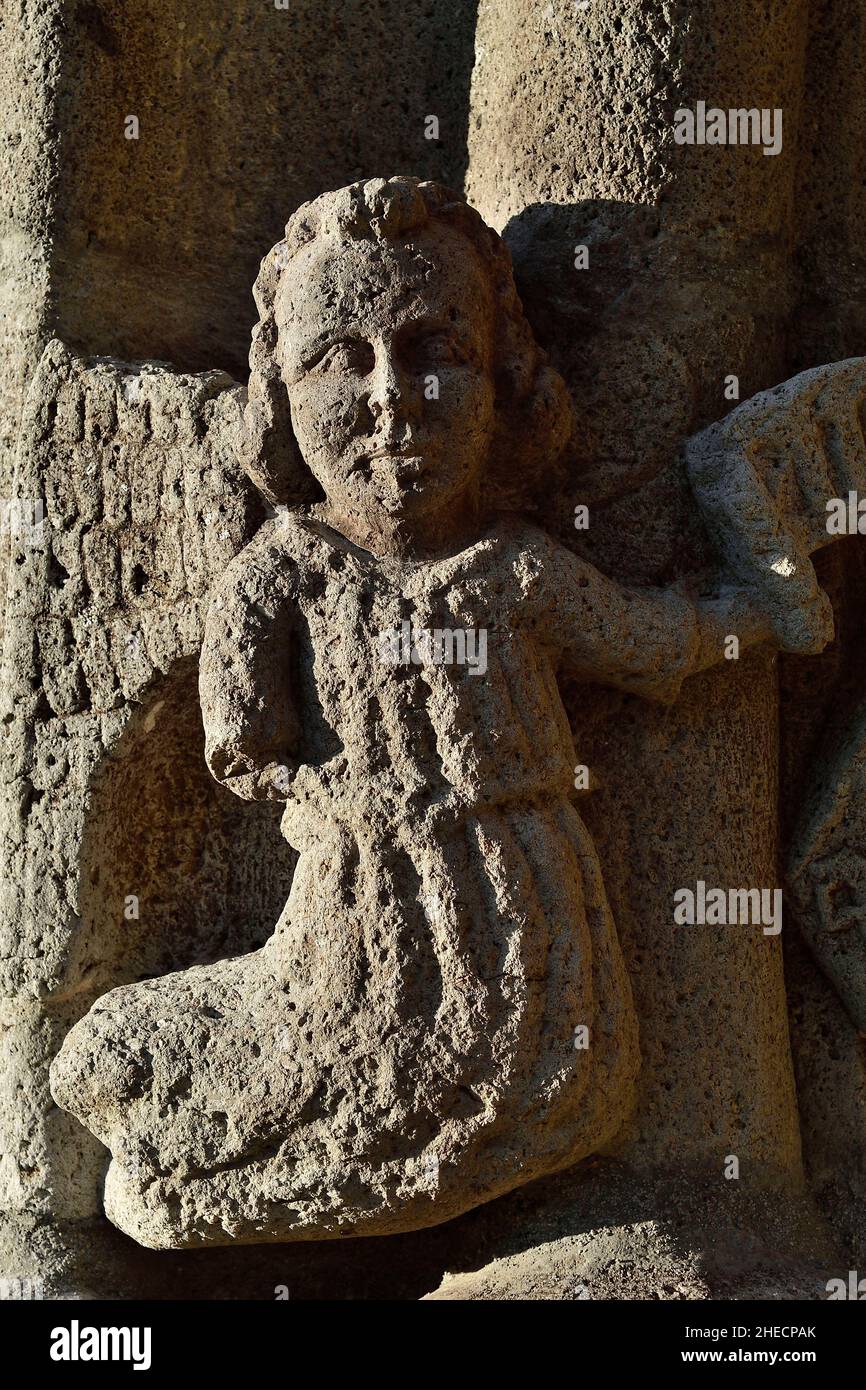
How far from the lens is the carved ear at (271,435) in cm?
319

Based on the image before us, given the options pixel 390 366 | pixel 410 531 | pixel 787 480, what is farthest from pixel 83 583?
pixel 787 480

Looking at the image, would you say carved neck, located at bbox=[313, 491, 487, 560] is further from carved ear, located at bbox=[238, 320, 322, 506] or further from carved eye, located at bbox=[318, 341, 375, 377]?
carved eye, located at bbox=[318, 341, 375, 377]

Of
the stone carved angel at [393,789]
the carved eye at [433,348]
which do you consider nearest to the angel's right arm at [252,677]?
the stone carved angel at [393,789]

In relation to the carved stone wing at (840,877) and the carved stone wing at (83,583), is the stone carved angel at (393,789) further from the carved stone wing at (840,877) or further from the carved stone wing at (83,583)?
the carved stone wing at (840,877)

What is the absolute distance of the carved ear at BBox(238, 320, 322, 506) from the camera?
10.5 ft

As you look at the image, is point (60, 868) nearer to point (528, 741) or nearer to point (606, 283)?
point (528, 741)

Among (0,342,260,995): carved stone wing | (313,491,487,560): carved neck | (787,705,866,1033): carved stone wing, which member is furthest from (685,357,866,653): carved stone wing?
(0,342,260,995): carved stone wing

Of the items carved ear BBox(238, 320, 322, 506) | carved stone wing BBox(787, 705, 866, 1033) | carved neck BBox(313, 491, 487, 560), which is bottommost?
carved stone wing BBox(787, 705, 866, 1033)

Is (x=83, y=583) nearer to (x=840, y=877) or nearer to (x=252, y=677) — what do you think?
(x=252, y=677)

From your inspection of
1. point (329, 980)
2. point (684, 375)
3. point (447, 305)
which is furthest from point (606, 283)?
point (329, 980)

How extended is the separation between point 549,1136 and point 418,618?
842 mm

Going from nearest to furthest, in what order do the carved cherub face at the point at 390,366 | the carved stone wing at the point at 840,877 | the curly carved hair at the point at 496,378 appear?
1. the carved cherub face at the point at 390,366
2. the curly carved hair at the point at 496,378
3. the carved stone wing at the point at 840,877

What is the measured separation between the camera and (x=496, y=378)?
321 centimetres

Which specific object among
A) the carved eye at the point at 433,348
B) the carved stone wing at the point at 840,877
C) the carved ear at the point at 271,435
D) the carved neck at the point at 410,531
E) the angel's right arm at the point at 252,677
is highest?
the carved eye at the point at 433,348
